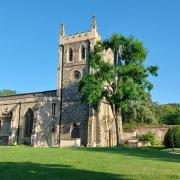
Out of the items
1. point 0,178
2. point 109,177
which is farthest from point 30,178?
point 109,177

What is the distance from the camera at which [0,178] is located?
35.1 ft

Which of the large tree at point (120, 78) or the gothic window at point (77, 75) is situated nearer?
the large tree at point (120, 78)

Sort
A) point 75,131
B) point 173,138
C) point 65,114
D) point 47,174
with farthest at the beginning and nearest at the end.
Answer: point 65,114 → point 75,131 → point 173,138 → point 47,174

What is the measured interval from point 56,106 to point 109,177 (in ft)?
105

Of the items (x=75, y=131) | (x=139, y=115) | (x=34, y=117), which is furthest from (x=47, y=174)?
(x=139, y=115)

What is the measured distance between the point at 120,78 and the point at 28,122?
52.6ft

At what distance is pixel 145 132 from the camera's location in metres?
44.2

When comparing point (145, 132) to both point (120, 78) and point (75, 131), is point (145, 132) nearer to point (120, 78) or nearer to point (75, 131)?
point (75, 131)

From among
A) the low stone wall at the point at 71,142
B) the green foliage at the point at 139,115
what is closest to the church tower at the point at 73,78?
the low stone wall at the point at 71,142

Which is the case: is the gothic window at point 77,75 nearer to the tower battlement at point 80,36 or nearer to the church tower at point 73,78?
the church tower at point 73,78

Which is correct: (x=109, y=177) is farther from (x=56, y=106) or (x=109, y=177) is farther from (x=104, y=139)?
(x=56, y=106)

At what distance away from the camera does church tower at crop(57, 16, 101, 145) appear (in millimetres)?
39938

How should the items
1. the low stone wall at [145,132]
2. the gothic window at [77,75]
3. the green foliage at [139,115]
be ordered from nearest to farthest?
the gothic window at [77,75] → the low stone wall at [145,132] → the green foliage at [139,115]

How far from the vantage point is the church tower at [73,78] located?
131 feet
